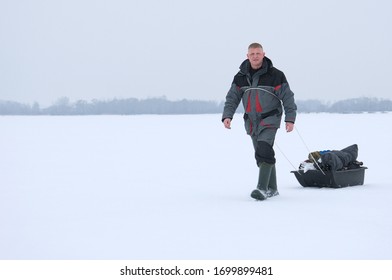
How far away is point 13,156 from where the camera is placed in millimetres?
11414

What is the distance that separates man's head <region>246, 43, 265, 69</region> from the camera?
561cm

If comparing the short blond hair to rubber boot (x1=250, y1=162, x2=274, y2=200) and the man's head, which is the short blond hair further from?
rubber boot (x1=250, y1=162, x2=274, y2=200)

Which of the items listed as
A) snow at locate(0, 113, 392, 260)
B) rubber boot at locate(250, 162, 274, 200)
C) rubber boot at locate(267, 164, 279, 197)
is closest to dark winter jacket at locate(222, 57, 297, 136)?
rubber boot at locate(250, 162, 274, 200)

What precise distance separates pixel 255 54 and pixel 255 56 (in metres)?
0.02

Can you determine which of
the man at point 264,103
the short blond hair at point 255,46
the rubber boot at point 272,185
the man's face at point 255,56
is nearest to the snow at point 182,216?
the rubber boot at point 272,185

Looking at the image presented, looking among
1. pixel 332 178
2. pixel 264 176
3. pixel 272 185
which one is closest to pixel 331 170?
pixel 332 178

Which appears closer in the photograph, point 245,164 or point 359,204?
point 359,204

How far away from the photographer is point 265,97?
222 inches

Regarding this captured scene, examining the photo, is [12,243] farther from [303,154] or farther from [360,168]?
[303,154]

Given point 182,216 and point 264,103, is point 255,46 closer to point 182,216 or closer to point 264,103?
point 264,103
